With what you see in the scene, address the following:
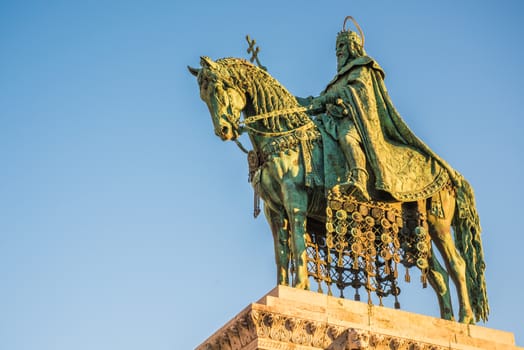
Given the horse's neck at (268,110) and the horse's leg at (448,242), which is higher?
the horse's neck at (268,110)

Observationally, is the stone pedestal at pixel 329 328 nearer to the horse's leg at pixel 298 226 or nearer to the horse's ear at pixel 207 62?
the horse's leg at pixel 298 226

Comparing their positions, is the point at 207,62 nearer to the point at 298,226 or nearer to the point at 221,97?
the point at 221,97

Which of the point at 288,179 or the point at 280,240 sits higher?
the point at 288,179

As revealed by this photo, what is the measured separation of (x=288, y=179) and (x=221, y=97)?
1.93 m

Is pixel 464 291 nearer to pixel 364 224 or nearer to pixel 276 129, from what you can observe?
pixel 364 224

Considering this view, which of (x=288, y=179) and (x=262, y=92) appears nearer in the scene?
(x=288, y=179)

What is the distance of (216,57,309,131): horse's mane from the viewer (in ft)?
83.3

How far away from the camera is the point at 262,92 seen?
25531mm

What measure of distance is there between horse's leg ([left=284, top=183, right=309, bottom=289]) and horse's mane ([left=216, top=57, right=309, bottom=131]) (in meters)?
1.40

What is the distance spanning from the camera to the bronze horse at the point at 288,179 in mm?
24781

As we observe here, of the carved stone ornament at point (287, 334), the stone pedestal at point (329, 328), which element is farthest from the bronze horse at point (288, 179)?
the carved stone ornament at point (287, 334)

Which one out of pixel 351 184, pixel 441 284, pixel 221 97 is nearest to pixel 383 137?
pixel 351 184

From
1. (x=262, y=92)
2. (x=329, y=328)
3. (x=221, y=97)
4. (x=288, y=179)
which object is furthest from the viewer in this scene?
(x=262, y=92)

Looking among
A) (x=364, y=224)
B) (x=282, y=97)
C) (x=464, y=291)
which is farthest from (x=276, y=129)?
(x=464, y=291)
